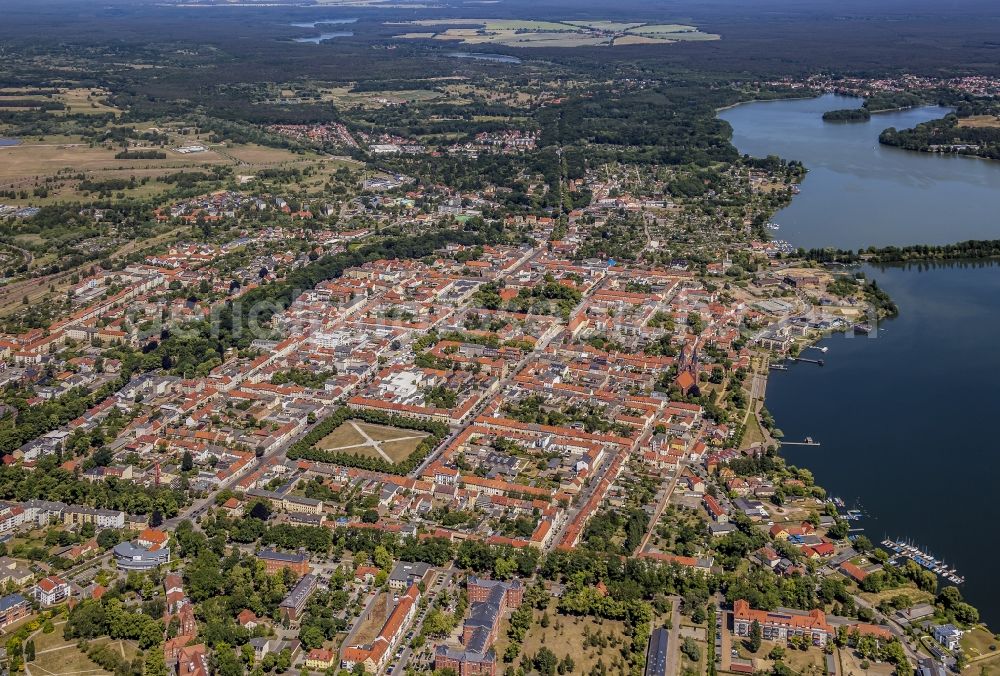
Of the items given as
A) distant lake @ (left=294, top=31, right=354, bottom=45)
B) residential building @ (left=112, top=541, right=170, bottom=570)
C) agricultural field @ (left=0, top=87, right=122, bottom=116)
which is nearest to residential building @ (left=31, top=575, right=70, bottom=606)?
residential building @ (left=112, top=541, right=170, bottom=570)

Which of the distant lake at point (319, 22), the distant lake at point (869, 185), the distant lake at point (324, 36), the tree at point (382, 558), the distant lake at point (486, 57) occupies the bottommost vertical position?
the tree at point (382, 558)

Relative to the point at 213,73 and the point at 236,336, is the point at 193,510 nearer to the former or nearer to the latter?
the point at 236,336

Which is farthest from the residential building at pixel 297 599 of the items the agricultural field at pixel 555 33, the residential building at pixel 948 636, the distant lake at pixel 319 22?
the distant lake at pixel 319 22

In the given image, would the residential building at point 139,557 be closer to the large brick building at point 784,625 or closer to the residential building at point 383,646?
the residential building at point 383,646

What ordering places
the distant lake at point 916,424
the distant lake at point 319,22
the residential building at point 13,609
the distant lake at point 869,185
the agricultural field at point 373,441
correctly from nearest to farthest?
the residential building at point 13,609 < the distant lake at point 916,424 < the agricultural field at point 373,441 < the distant lake at point 869,185 < the distant lake at point 319,22

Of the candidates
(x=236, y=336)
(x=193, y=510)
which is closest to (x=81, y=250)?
(x=236, y=336)

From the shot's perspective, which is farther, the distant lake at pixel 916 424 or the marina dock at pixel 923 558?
the distant lake at pixel 916 424
